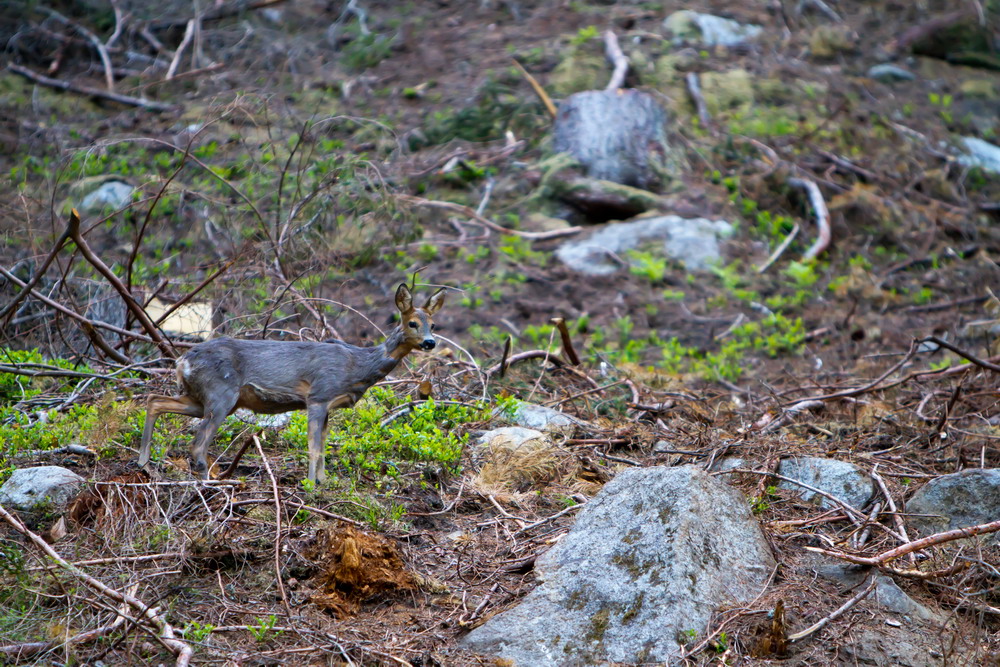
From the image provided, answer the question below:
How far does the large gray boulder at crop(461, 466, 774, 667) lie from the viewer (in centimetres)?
491

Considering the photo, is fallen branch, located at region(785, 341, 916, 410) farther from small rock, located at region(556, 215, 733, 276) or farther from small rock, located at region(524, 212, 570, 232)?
small rock, located at region(524, 212, 570, 232)

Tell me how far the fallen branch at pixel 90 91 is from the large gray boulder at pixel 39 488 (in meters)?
10.2

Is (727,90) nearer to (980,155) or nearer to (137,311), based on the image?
(980,155)

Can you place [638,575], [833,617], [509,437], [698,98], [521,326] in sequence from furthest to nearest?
1. [698,98]
2. [521,326]
3. [509,437]
4. [638,575]
5. [833,617]

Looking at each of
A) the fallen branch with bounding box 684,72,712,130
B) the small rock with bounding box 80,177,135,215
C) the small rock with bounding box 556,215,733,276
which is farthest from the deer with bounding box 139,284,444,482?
the fallen branch with bounding box 684,72,712,130

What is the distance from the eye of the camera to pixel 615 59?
51.6 ft

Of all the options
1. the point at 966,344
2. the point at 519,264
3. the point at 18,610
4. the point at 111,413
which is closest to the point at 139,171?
the point at 519,264

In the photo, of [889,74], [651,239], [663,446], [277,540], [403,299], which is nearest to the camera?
[277,540]

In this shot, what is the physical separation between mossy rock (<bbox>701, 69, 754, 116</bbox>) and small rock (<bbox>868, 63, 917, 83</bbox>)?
262 cm

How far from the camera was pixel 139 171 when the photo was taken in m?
13.1

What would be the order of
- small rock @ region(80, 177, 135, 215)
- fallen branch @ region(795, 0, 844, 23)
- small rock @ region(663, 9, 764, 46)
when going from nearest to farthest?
small rock @ region(80, 177, 135, 215) → small rock @ region(663, 9, 764, 46) → fallen branch @ region(795, 0, 844, 23)

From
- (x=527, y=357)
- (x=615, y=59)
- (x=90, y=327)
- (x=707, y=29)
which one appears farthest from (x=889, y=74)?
(x=90, y=327)

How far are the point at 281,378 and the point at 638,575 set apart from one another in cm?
245

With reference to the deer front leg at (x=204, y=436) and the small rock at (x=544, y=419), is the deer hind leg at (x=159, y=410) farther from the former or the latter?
the small rock at (x=544, y=419)
